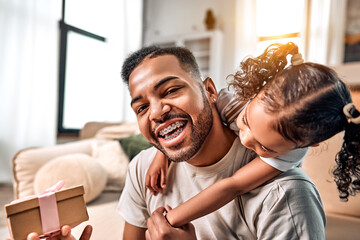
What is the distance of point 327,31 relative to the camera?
3357mm

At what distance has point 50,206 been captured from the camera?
0.62m

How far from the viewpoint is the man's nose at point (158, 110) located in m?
0.75

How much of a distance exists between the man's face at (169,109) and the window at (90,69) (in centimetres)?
239

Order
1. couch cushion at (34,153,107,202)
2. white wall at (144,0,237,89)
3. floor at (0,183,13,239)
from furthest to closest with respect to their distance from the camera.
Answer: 1. white wall at (144,0,237,89)
2. couch cushion at (34,153,107,202)
3. floor at (0,183,13,239)

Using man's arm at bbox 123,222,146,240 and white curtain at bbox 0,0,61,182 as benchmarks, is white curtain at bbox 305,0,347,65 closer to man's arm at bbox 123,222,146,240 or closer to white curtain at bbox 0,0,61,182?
white curtain at bbox 0,0,61,182

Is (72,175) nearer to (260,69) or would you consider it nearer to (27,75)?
(260,69)

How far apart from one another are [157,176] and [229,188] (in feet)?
0.90

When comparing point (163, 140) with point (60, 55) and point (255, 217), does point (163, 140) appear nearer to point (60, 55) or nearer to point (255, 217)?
point (255, 217)

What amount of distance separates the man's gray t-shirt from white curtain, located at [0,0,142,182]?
6.61 feet

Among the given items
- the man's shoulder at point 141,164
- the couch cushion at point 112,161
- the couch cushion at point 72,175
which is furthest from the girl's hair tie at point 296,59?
the couch cushion at point 112,161

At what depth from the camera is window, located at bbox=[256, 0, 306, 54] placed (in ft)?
11.2

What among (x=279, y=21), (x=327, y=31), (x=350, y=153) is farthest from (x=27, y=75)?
(x=327, y=31)

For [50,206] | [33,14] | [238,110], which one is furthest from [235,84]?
[33,14]

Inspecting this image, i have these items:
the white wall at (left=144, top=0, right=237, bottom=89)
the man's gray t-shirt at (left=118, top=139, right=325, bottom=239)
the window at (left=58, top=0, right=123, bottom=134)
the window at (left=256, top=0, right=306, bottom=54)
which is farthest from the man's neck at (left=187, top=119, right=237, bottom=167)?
the white wall at (left=144, top=0, right=237, bottom=89)
